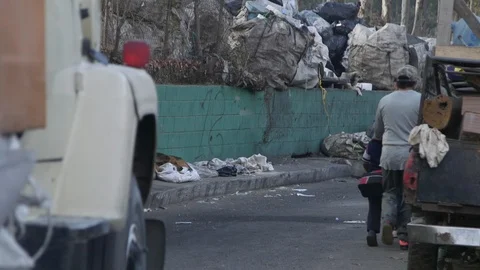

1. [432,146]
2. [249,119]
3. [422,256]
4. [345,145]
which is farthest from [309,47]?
[432,146]

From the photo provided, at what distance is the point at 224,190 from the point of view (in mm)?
15297

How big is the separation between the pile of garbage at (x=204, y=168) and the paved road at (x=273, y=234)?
0.60 meters

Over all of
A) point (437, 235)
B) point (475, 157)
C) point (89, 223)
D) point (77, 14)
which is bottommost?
point (437, 235)

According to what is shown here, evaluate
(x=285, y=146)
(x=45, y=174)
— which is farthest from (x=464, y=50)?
(x=285, y=146)

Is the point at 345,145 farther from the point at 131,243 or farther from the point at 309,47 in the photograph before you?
the point at 131,243

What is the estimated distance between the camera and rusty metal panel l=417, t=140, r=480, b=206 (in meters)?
7.98

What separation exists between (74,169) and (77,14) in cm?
89

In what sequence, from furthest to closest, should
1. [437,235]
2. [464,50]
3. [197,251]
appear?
[197,251], [464,50], [437,235]

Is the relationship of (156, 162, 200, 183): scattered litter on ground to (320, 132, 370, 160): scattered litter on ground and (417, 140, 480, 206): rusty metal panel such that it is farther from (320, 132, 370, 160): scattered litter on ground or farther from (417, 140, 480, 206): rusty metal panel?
(417, 140, 480, 206): rusty metal panel

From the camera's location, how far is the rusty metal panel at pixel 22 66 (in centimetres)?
331

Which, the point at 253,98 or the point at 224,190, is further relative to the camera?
the point at 253,98

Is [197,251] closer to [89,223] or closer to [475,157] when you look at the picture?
[475,157]

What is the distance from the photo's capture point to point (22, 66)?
342 centimetres

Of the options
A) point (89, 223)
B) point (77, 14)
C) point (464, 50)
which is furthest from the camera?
point (464, 50)
